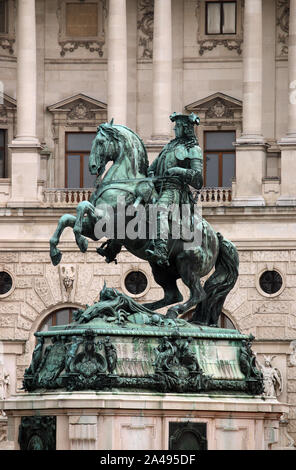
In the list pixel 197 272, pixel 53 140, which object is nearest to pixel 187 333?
pixel 197 272

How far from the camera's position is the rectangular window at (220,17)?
208 ft

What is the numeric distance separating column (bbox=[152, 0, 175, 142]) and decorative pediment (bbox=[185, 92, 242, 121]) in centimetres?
167

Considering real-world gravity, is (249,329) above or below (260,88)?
below

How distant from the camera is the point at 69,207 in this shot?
2350 inches

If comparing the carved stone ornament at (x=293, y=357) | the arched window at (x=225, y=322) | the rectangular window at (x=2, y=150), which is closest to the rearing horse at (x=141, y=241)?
the carved stone ornament at (x=293, y=357)

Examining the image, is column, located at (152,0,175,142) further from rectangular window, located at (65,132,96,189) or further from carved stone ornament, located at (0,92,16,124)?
carved stone ornament, located at (0,92,16,124)

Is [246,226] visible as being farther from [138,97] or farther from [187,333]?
[187,333]

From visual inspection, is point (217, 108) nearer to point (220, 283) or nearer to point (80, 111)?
point (80, 111)

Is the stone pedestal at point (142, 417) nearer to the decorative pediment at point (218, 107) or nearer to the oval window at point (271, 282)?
the oval window at point (271, 282)

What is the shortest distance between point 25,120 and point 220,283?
30752 millimetres

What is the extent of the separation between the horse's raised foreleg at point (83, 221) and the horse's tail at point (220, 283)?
2.14 m

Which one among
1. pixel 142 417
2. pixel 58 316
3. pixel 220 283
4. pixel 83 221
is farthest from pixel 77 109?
pixel 142 417

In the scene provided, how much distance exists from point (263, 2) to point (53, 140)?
7041mm

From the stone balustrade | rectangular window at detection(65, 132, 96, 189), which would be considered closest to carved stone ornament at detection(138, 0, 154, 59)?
rectangular window at detection(65, 132, 96, 189)
